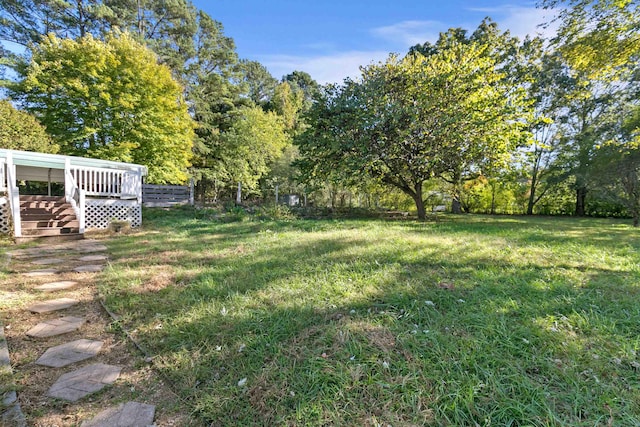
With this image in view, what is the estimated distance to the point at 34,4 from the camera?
1165cm

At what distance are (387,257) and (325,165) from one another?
22.3 feet

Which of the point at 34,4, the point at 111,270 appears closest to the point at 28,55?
the point at 34,4

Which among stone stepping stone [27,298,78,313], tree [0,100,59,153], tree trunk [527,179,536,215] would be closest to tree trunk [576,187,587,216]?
tree trunk [527,179,536,215]

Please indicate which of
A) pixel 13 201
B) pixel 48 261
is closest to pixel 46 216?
pixel 13 201

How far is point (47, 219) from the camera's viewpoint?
21.4ft

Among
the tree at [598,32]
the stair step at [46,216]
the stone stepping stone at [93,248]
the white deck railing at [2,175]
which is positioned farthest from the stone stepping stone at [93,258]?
the tree at [598,32]

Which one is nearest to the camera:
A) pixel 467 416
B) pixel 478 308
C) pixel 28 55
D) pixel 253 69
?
pixel 467 416

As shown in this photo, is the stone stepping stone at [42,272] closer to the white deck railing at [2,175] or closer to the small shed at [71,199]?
the small shed at [71,199]

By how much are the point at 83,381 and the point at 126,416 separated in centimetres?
49

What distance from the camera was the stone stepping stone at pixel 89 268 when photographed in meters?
3.60

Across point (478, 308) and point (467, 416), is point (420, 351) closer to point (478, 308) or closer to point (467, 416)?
point (467, 416)

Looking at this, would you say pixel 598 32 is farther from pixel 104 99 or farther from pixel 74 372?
pixel 104 99

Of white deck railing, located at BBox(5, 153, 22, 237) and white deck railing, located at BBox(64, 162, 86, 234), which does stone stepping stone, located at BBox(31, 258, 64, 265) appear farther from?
white deck railing, located at BBox(64, 162, 86, 234)

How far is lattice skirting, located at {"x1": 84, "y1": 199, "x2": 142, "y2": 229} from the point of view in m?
7.12
